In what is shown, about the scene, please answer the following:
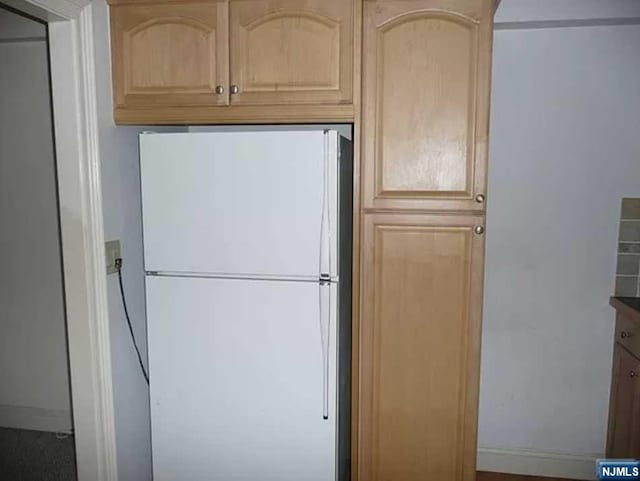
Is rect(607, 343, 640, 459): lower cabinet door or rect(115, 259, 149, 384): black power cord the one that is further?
rect(607, 343, 640, 459): lower cabinet door

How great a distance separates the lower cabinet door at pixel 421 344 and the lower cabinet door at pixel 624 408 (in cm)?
82

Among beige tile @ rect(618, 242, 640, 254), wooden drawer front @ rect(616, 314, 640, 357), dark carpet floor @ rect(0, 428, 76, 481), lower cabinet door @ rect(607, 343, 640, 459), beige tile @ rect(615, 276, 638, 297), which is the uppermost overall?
beige tile @ rect(618, 242, 640, 254)

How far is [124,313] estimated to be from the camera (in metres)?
1.97

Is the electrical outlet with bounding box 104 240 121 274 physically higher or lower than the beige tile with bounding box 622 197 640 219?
lower

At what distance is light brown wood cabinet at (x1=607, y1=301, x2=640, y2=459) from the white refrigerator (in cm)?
131

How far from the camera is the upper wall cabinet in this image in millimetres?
1711

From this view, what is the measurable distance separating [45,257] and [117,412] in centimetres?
118

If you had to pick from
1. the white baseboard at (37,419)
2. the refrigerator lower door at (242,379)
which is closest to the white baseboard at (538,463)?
the refrigerator lower door at (242,379)

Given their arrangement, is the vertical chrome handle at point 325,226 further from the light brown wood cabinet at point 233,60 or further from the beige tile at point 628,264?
the beige tile at point 628,264

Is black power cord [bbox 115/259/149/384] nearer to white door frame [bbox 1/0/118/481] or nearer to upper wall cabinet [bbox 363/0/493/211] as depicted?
white door frame [bbox 1/0/118/481]

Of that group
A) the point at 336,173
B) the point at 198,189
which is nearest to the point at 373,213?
the point at 336,173

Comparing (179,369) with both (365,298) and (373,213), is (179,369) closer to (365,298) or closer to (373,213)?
(365,298)
